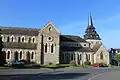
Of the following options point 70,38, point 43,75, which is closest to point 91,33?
point 70,38

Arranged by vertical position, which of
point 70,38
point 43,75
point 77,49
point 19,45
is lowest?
point 43,75

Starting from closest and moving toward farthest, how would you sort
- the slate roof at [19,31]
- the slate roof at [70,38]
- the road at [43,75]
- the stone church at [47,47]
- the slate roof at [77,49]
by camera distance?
1. the road at [43,75]
2. the stone church at [47,47]
3. the slate roof at [19,31]
4. the slate roof at [77,49]
5. the slate roof at [70,38]

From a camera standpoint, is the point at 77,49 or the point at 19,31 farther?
the point at 77,49

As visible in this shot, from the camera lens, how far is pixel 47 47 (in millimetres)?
76250

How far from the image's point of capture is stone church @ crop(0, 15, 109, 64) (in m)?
74.7

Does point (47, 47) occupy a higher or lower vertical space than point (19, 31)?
lower

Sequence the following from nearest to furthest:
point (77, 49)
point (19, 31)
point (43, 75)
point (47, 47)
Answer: point (43, 75) < point (47, 47) < point (19, 31) < point (77, 49)

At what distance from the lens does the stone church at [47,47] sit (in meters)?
74.7

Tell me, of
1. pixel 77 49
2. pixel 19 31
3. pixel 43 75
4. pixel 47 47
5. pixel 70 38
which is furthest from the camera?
pixel 70 38

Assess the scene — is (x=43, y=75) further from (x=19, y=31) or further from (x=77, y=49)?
(x=77, y=49)

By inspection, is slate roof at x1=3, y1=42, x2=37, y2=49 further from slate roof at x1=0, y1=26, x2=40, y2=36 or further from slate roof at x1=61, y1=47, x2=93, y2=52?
slate roof at x1=61, y1=47, x2=93, y2=52

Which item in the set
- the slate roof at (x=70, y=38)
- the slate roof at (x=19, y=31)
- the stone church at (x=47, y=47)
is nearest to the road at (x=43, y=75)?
the stone church at (x=47, y=47)

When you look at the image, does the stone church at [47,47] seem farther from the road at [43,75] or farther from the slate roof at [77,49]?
the road at [43,75]

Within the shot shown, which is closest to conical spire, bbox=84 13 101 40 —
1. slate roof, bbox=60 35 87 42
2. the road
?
slate roof, bbox=60 35 87 42
